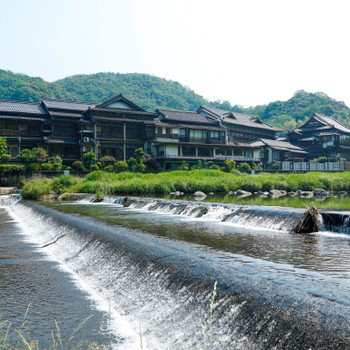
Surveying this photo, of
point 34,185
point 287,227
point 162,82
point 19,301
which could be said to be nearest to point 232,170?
point 34,185

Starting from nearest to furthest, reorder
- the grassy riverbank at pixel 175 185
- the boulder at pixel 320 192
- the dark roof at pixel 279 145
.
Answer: the grassy riverbank at pixel 175 185, the boulder at pixel 320 192, the dark roof at pixel 279 145

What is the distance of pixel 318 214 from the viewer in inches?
434

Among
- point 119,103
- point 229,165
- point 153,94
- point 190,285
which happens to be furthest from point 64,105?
point 153,94

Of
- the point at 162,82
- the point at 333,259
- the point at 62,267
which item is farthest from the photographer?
the point at 162,82

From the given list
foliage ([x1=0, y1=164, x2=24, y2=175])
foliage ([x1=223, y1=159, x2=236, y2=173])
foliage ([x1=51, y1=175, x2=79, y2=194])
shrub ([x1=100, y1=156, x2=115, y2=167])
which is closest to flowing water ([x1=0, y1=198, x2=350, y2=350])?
foliage ([x1=51, y1=175, x2=79, y2=194])

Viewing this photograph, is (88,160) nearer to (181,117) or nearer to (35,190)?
(35,190)

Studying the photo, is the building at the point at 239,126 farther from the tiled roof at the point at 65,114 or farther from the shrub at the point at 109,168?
the shrub at the point at 109,168

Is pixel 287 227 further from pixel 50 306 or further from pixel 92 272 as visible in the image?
pixel 50 306

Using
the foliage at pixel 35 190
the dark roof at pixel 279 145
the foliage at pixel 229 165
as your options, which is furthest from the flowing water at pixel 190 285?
the dark roof at pixel 279 145

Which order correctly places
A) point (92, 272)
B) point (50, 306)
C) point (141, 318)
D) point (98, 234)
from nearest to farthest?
point (141, 318) < point (50, 306) < point (92, 272) < point (98, 234)

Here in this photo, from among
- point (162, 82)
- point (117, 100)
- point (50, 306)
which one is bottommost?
point (50, 306)

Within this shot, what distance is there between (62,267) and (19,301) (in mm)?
2242

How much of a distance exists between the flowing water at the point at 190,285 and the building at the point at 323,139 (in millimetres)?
48355

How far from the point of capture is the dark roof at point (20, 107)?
128 ft
